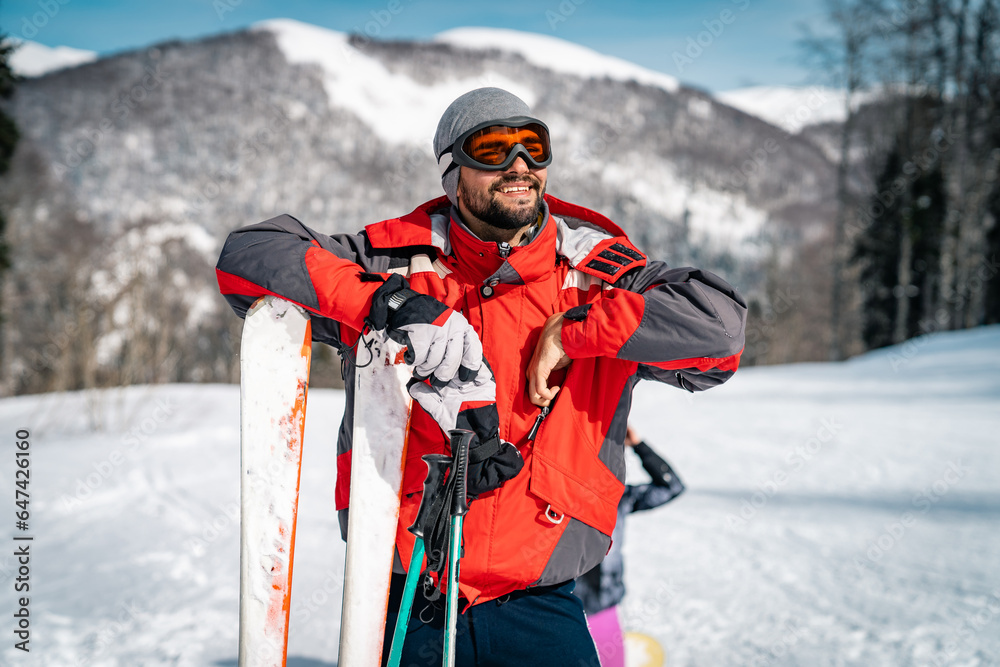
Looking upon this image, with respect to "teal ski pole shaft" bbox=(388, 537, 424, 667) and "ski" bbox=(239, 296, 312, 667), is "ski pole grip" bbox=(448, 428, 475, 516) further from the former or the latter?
"ski" bbox=(239, 296, 312, 667)

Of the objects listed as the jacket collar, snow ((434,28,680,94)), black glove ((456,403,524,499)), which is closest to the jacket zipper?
black glove ((456,403,524,499))

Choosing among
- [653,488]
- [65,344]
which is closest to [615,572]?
[653,488]

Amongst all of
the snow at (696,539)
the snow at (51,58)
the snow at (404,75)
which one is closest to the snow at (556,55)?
the snow at (404,75)

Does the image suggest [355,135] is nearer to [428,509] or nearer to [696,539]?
[696,539]

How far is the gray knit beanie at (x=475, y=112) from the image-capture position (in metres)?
1.64

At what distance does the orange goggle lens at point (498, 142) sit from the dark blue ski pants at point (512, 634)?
1.17 m

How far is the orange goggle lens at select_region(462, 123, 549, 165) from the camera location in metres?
1.65

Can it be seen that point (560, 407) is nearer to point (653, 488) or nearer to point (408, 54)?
point (653, 488)

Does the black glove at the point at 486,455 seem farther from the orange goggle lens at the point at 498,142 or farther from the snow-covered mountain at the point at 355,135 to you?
the snow-covered mountain at the point at 355,135

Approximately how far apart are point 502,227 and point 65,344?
766cm

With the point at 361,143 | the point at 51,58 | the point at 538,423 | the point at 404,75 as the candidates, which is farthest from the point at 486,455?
the point at 404,75

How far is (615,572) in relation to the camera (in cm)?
243

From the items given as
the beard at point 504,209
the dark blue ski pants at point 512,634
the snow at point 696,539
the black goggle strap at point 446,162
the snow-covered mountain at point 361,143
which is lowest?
the snow at point 696,539

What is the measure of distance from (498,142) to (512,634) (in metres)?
1.29
